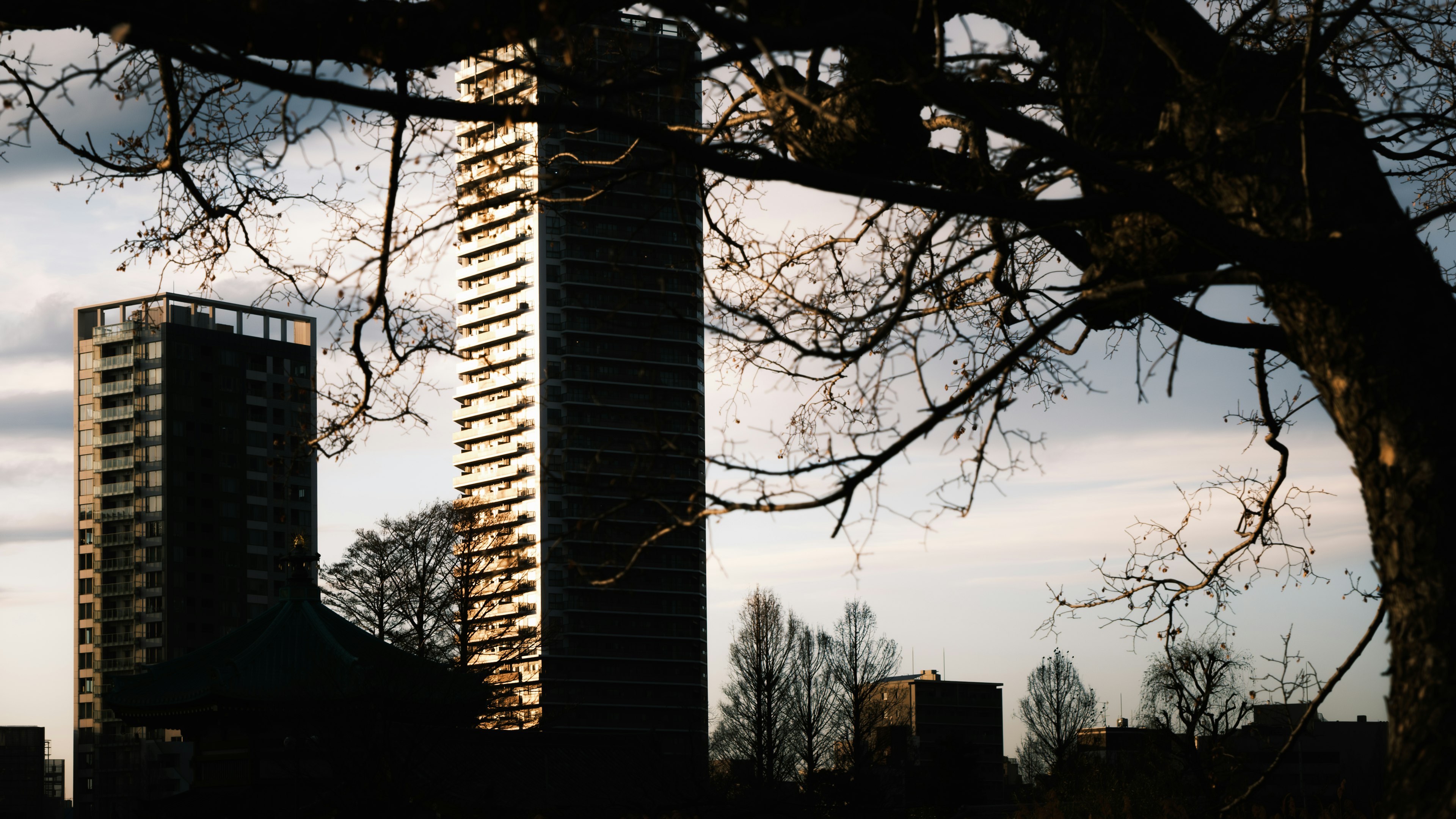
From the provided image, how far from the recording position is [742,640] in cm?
4769

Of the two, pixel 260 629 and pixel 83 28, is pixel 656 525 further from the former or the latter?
pixel 260 629

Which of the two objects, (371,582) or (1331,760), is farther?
(1331,760)

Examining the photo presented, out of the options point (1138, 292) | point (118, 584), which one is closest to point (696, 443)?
point (1138, 292)

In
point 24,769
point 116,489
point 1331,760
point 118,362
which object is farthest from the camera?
point 1331,760

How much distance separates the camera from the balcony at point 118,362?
8194 cm

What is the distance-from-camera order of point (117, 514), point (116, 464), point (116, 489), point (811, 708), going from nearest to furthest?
1. point (811, 708)
2. point (117, 514)
3. point (116, 489)
4. point (116, 464)

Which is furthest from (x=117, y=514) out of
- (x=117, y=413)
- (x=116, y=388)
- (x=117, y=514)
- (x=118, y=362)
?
(x=118, y=362)

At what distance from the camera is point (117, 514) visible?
8125 centimetres

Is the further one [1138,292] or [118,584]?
[118,584]

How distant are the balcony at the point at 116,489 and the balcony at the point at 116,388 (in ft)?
20.8

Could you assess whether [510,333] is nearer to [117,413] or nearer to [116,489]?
[117,413]

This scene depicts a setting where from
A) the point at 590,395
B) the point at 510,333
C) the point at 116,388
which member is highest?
the point at 510,333

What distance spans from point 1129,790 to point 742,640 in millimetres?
36280

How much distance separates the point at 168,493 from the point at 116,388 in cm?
896
